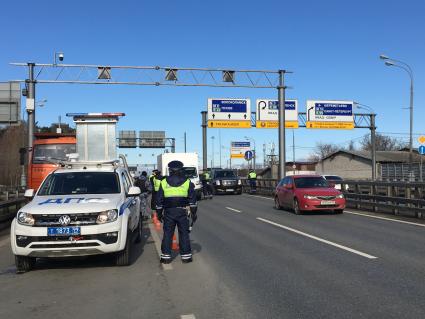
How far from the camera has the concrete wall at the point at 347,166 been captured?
6881 centimetres

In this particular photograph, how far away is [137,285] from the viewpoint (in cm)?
723

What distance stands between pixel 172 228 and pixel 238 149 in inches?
3057

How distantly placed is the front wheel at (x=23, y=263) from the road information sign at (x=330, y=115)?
126 feet

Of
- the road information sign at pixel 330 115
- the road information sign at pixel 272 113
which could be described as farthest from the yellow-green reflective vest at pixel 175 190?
the road information sign at pixel 330 115

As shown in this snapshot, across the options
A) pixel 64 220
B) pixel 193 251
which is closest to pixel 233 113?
pixel 193 251

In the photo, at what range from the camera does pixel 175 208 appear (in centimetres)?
880

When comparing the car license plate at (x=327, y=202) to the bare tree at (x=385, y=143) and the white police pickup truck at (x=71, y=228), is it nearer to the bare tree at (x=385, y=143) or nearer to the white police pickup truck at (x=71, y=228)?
the white police pickup truck at (x=71, y=228)

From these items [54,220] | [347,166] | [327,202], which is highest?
[347,166]

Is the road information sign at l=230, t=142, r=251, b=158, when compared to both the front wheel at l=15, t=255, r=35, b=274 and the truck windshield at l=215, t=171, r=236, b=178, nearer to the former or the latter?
the truck windshield at l=215, t=171, r=236, b=178

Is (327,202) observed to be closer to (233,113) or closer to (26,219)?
(26,219)

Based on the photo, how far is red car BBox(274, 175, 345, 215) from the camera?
1783 centimetres

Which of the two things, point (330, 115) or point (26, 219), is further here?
point (330, 115)

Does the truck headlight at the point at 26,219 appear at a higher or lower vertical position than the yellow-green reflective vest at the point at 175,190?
lower

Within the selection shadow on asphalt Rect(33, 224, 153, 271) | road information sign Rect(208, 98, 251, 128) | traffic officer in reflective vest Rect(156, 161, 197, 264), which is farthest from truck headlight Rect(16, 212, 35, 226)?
road information sign Rect(208, 98, 251, 128)
